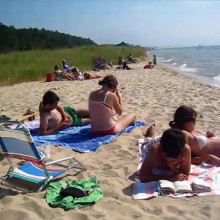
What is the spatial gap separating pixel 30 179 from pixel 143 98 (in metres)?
5.47

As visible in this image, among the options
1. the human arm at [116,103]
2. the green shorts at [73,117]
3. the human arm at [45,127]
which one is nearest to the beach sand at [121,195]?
the human arm at [116,103]

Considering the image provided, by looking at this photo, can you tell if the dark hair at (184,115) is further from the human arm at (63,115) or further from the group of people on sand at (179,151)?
the human arm at (63,115)

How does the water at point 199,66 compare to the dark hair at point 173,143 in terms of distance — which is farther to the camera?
the water at point 199,66

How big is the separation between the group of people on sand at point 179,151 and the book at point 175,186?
0.08 m

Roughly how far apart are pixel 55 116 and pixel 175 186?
2.66 m

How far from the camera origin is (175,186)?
123 inches

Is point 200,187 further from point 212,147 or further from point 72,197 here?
point 72,197

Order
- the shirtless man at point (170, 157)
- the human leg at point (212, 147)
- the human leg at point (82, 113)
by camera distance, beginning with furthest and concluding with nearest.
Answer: the human leg at point (82, 113) < the human leg at point (212, 147) < the shirtless man at point (170, 157)

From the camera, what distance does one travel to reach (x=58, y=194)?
3.12 metres

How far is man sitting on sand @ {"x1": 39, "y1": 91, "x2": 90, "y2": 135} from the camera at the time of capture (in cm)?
491

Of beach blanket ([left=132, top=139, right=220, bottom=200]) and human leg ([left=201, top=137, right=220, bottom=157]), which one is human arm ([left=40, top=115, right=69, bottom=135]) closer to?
beach blanket ([left=132, top=139, right=220, bottom=200])

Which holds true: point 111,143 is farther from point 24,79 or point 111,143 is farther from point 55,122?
point 24,79

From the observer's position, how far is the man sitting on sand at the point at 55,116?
4.91 m

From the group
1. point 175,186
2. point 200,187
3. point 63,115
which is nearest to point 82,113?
point 63,115
